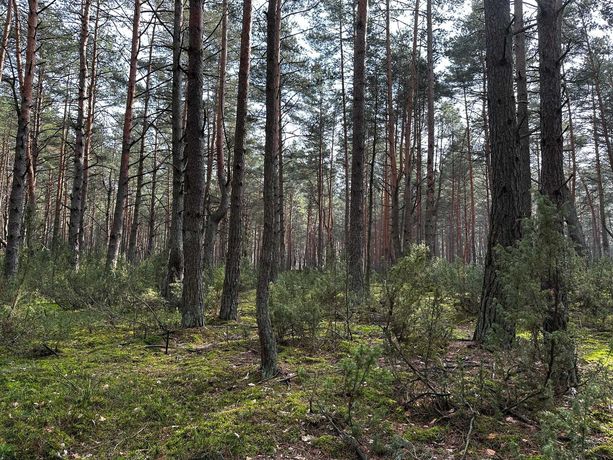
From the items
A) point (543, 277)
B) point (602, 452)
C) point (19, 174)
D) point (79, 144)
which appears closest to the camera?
point (602, 452)

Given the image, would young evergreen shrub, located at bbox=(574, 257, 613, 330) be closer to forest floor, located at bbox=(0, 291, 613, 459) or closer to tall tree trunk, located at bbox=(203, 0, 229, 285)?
forest floor, located at bbox=(0, 291, 613, 459)

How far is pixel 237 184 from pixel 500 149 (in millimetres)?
3906

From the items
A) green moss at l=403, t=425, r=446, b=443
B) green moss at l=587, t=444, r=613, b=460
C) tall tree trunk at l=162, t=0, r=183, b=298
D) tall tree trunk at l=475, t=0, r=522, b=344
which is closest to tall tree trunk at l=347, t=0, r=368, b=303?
tall tree trunk at l=162, t=0, r=183, b=298

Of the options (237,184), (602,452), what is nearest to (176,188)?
(237,184)

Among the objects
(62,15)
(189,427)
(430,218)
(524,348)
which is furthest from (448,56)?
(189,427)

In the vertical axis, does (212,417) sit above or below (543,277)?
below

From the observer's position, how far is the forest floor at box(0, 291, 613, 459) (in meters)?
2.55

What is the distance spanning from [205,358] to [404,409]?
2.30m

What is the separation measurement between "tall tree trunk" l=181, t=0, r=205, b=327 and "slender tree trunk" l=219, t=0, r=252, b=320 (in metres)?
0.65

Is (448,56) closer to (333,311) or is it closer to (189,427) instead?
(333,311)

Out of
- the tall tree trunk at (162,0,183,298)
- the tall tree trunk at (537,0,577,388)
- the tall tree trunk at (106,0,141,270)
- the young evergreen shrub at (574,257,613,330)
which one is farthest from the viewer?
the tall tree trunk at (106,0,141,270)

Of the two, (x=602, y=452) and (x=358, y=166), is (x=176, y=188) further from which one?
(x=602, y=452)

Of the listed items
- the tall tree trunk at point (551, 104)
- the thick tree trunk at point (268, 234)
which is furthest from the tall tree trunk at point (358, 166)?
the thick tree trunk at point (268, 234)

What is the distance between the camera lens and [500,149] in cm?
500
